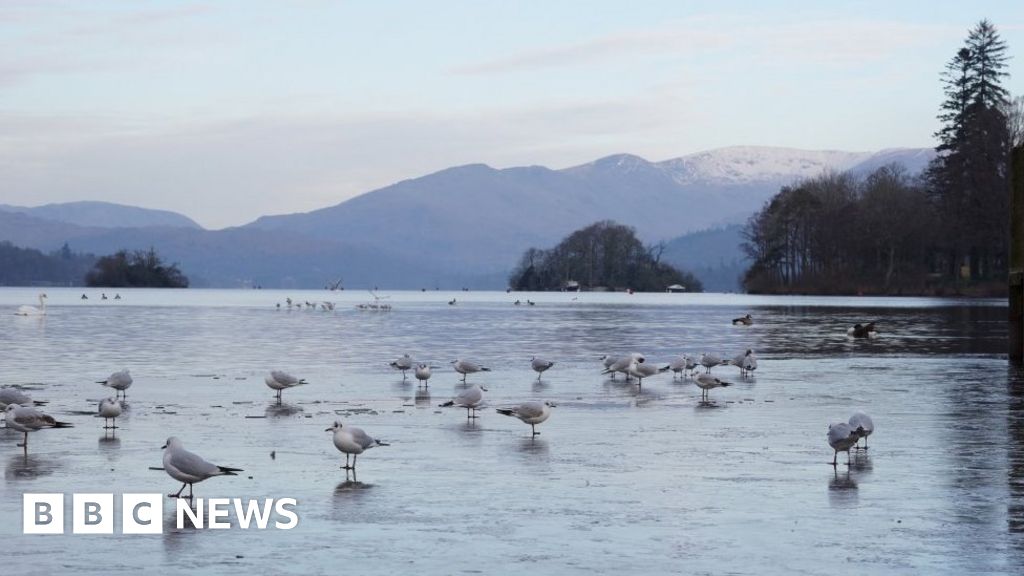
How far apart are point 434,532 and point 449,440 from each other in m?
6.88

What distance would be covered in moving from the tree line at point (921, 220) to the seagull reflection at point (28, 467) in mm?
96532

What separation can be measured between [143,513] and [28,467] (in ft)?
11.5

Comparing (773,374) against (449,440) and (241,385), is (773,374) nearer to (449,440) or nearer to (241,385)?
(241,385)

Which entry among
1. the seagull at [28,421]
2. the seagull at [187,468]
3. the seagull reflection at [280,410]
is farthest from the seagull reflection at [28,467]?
the seagull reflection at [280,410]

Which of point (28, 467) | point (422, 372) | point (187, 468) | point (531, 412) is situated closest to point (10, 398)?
point (28, 467)

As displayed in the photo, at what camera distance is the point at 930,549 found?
1124cm

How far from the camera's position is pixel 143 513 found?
41.6 feet

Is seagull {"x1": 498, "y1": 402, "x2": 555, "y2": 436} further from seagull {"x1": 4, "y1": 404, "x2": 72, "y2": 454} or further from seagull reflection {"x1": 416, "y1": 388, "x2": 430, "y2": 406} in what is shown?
seagull {"x1": 4, "y1": 404, "x2": 72, "y2": 454}

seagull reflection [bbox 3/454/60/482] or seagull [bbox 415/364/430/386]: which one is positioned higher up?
seagull [bbox 415/364/430/386]

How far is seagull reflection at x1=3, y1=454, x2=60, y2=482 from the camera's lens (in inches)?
583

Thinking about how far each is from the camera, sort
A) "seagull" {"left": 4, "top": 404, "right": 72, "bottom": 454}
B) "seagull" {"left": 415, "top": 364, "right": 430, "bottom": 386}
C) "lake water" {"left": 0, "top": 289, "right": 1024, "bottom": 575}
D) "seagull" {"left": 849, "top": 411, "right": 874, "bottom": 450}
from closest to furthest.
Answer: "lake water" {"left": 0, "top": 289, "right": 1024, "bottom": 575}, "seagull" {"left": 849, "top": 411, "right": 874, "bottom": 450}, "seagull" {"left": 4, "top": 404, "right": 72, "bottom": 454}, "seagull" {"left": 415, "top": 364, "right": 430, "bottom": 386}

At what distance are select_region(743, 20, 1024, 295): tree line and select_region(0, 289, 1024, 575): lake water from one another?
260 ft

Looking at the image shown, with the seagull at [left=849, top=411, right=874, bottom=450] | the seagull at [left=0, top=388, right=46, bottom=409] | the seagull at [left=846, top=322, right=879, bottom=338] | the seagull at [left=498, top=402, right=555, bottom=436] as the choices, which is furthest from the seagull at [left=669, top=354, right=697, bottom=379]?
the seagull at [left=846, top=322, right=879, bottom=338]

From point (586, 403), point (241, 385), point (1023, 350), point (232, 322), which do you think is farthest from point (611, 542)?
point (232, 322)
